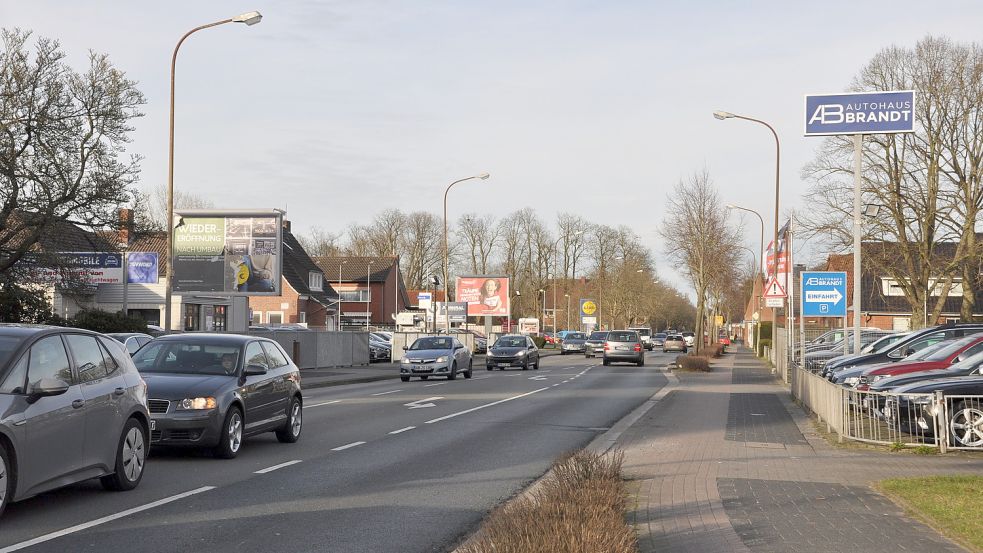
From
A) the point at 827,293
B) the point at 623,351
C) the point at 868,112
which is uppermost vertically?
the point at 868,112

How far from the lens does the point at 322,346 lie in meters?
40.8

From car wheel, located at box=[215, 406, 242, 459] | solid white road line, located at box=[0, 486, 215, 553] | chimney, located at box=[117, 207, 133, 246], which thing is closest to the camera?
solid white road line, located at box=[0, 486, 215, 553]

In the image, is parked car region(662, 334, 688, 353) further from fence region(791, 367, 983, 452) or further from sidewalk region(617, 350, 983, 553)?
fence region(791, 367, 983, 452)

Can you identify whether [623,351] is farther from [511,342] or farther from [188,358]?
[188,358]

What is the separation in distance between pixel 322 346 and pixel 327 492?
31.2 m

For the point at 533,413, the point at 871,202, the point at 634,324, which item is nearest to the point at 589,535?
the point at 533,413

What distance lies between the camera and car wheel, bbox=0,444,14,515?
7621mm

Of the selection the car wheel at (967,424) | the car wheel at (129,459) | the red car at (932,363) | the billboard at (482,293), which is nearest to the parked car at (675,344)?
the billboard at (482,293)

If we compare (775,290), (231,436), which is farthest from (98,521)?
(775,290)

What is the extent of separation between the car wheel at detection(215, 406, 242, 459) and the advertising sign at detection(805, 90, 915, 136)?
13.0 metres

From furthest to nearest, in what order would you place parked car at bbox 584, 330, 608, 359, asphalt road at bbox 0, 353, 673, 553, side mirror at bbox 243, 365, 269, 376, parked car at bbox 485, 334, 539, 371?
parked car at bbox 584, 330, 608, 359 → parked car at bbox 485, 334, 539, 371 → side mirror at bbox 243, 365, 269, 376 → asphalt road at bbox 0, 353, 673, 553

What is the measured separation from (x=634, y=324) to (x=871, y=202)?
77.7m

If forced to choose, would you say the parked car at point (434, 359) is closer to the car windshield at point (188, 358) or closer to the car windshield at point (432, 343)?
the car windshield at point (432, 343)

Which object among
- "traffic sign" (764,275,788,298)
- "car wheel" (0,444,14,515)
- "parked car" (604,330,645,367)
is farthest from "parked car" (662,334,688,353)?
"car wheel" (0,444,14,515)
